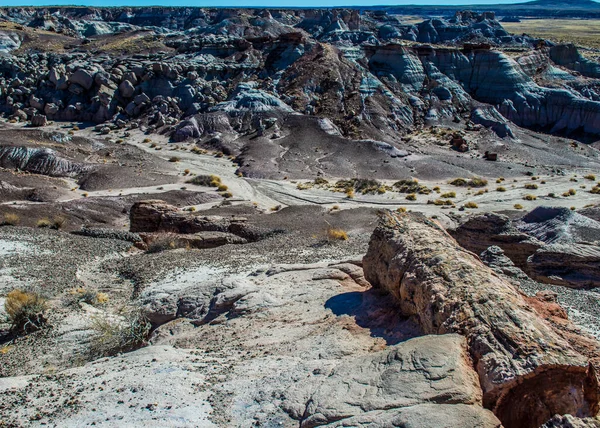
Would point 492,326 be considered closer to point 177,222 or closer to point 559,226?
point 559,226

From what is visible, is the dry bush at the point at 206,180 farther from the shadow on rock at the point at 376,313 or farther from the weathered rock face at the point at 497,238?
the shadow on rock at the point at 376,313

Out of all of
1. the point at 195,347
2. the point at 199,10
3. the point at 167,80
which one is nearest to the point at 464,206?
the point at 195,347

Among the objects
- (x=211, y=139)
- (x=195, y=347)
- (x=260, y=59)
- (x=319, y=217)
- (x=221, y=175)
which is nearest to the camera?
(x=195, y=347)

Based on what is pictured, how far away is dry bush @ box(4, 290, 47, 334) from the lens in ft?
43.6

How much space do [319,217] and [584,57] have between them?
78.6 m

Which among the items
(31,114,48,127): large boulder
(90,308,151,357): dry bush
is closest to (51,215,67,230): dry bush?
(90,308,151,357): dry bush

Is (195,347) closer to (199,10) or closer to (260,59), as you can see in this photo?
(260,59)

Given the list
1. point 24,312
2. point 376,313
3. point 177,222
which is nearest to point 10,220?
point 177,222

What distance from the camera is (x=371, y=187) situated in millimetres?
42406

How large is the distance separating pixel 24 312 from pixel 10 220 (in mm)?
15907

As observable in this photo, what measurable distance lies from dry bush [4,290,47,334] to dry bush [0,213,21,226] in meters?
15.0

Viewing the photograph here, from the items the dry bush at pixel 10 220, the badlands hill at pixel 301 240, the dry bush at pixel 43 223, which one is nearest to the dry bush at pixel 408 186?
the badlands hill at pixel 301 240

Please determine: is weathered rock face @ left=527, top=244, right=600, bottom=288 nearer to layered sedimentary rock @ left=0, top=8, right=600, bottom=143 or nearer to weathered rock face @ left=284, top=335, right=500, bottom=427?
weathered rock face @ left=284, top=335, right=500, bottom=427

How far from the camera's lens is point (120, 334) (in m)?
12.7
